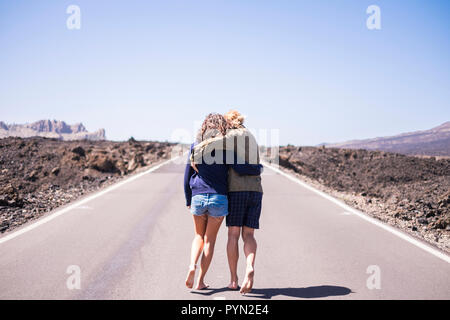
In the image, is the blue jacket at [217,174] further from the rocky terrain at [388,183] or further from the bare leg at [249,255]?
the rocky terrain at [388,183]

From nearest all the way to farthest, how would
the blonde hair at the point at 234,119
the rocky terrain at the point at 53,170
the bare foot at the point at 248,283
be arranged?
the bare foot at the point at 248,283, the blonde hair at the point at 234,119, the rocky terrain at the point at 53,170

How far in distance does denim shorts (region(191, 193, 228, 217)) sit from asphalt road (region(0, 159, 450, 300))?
34.9 inches

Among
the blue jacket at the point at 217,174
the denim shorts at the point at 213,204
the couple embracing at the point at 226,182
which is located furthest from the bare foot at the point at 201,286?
the blue jacket at the point at 217,174

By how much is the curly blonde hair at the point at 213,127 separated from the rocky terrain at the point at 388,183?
433cm

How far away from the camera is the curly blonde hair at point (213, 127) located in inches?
185

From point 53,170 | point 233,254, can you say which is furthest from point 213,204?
point 53,170

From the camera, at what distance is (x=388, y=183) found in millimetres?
21016

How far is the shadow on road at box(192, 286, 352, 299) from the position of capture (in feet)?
15.1

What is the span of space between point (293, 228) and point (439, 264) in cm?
275

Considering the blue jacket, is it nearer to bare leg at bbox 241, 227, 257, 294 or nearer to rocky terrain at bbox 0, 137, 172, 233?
bare leg at bbox 241, 227, 257, 294

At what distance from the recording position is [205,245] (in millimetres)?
4934
